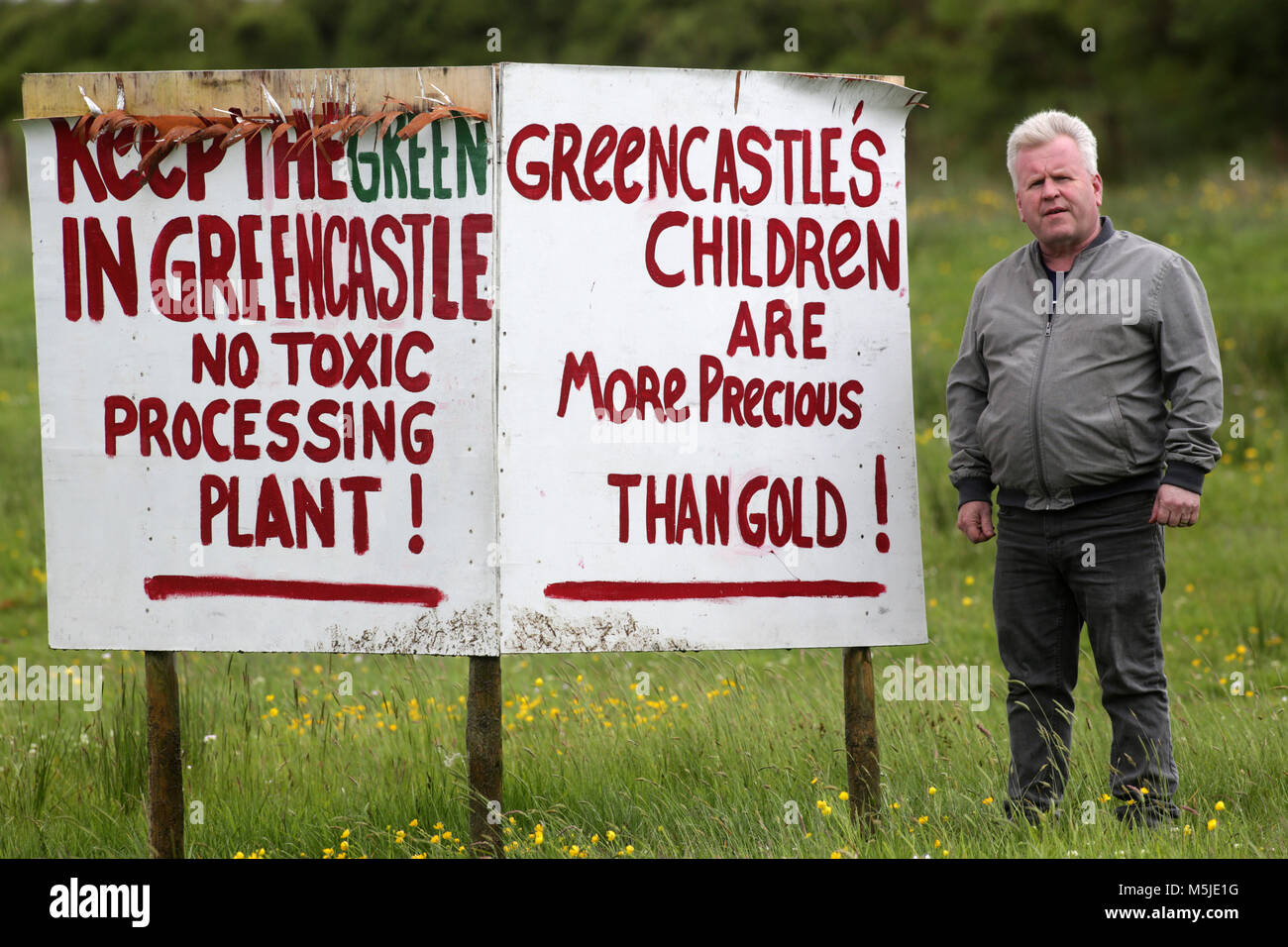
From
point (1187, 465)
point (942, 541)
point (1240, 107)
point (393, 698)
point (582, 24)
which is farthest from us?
point (582, 24)

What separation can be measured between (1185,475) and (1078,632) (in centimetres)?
63

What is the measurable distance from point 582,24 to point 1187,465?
25.5 m

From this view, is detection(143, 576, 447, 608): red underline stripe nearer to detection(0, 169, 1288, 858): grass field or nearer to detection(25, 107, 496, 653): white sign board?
detection(25, 107, 496, 653): white sign board

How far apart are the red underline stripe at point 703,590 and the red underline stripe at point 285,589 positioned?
0.37 metres

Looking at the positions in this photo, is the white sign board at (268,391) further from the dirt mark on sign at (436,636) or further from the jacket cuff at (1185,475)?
the jacket cuff at (1185,475)

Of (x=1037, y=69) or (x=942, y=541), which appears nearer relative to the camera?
(x=942, y=541)

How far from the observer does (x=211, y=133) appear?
11.7 ft

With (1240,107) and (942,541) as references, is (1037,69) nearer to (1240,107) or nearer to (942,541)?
(1240,107)

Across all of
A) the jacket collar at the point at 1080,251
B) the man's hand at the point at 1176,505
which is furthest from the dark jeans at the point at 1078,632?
the jacket collar at the point at 1080,251

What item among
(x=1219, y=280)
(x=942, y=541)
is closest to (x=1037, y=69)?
(x=1219, y=280)

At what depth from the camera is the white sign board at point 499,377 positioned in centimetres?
355

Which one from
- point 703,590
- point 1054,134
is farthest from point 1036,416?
point 703,590

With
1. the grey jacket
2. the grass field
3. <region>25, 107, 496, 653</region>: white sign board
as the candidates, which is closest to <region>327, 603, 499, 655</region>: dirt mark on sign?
<region>25, 107, 496, 653</region>: white sign board

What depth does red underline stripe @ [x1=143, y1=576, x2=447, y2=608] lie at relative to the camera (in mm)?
Answer: 3570
